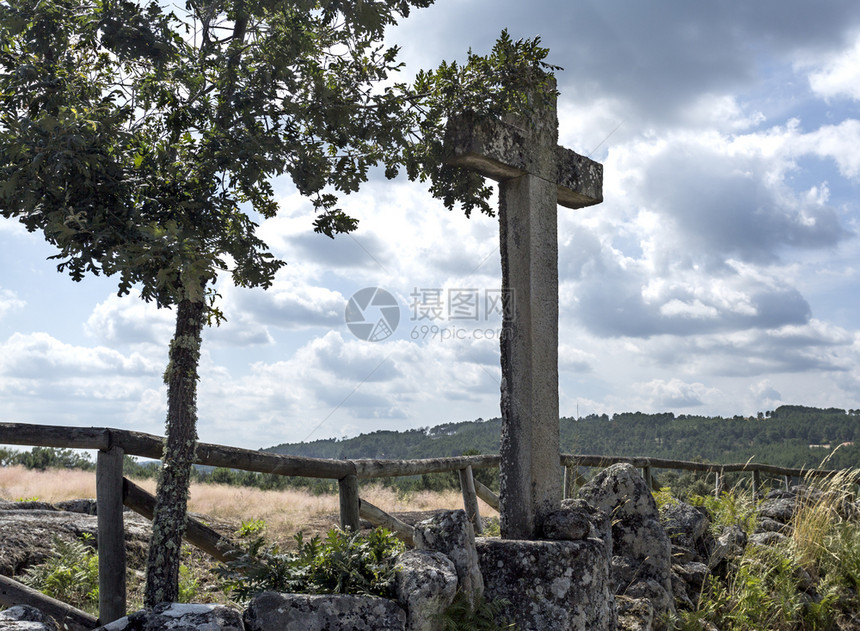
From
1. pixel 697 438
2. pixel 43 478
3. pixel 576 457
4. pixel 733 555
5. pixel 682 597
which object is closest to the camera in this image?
pixel 682 597

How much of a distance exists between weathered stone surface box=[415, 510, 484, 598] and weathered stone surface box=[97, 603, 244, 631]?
1190mm

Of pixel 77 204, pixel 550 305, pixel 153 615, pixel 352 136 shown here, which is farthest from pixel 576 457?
pixel 77 204

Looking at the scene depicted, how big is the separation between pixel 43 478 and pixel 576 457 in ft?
35.6

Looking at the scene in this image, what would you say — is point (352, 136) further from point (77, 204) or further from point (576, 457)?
point (576, 457)

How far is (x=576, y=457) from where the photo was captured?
8.18 meters

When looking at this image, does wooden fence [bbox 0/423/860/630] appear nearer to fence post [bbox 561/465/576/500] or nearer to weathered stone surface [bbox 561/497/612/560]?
weathered stone surface [bbox 561/497/612/560]

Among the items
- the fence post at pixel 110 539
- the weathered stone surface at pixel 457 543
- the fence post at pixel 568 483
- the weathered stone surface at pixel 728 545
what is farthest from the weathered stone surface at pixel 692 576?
the fence post at pixel 110 539

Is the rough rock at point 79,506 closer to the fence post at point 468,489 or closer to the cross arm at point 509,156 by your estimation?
the fence post at point 468,489

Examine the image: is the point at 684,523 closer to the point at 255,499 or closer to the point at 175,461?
the point at 175,461

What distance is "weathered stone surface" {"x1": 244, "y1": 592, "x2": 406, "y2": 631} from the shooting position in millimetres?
3279

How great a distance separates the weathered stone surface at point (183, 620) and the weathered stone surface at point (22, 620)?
30 cm

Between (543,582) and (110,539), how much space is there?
8.90 feet

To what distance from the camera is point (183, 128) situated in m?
4.04

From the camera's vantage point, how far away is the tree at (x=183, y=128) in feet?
10.9
